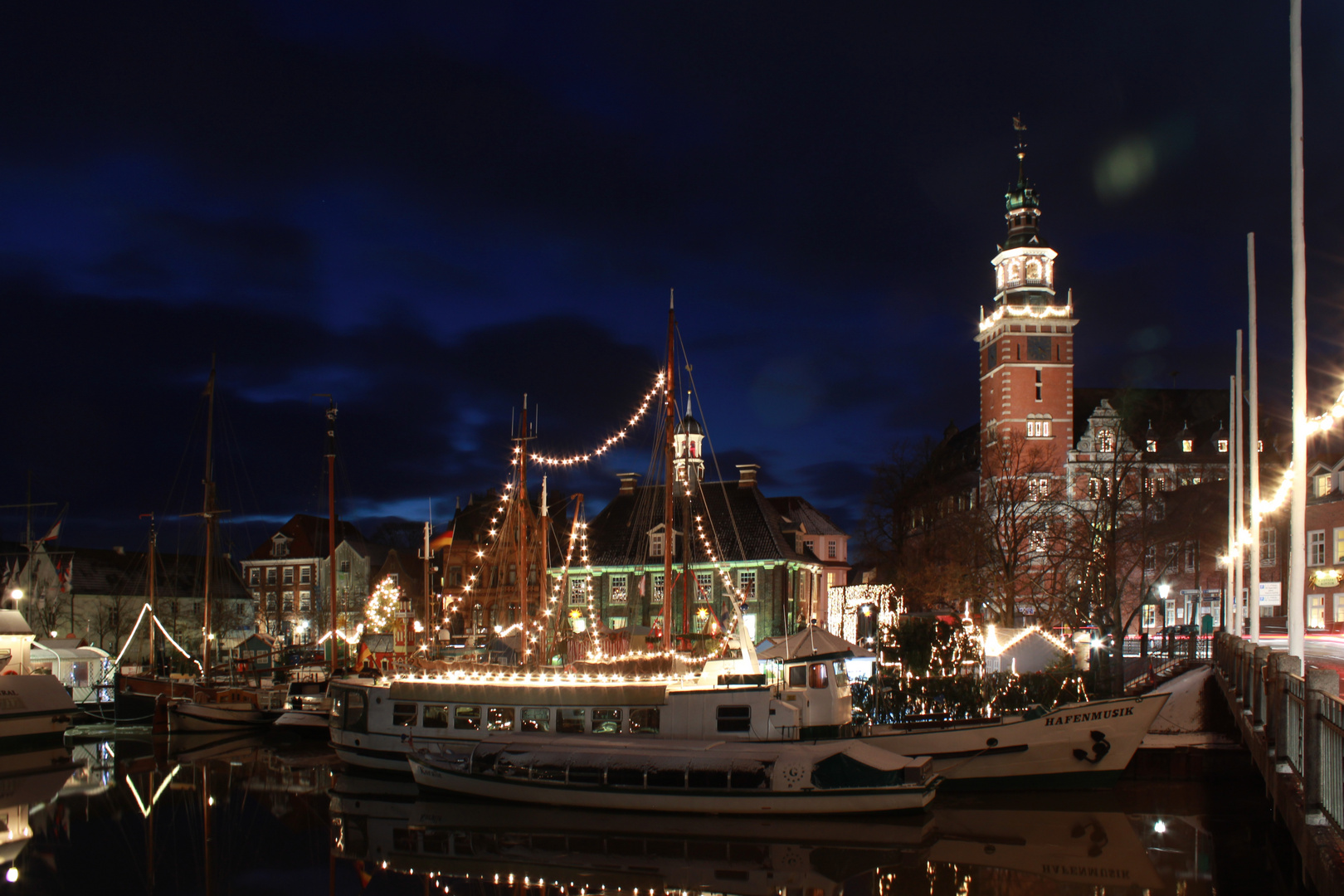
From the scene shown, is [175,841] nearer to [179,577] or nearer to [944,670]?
[944,670]

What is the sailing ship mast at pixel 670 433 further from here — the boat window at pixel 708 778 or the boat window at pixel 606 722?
the boat window at pixel 708 778

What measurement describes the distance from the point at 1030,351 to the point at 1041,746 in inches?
2294

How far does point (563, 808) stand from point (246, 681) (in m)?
28.5

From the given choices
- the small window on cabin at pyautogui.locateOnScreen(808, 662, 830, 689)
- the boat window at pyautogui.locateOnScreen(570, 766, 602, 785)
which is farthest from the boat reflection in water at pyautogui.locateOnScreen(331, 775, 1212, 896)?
the small window on cabin at pyautogui.locateOnScreen(808, 662, 830, 689)

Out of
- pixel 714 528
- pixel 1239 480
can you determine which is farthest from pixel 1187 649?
pixel 714 528

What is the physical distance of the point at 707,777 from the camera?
23688 mm

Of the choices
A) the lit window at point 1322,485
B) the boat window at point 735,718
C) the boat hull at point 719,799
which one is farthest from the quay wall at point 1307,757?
the lit window at point 1322,485

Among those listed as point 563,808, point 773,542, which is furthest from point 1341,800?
point 773,542

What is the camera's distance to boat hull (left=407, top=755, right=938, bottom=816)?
75.6ft

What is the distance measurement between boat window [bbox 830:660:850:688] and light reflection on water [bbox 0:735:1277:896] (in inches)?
150

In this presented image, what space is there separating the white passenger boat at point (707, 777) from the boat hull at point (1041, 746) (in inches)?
82.4

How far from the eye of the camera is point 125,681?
44.5 m

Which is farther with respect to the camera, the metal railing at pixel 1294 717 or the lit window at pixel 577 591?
the lit window at pixel 577 591

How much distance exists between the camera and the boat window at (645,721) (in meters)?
26.5
